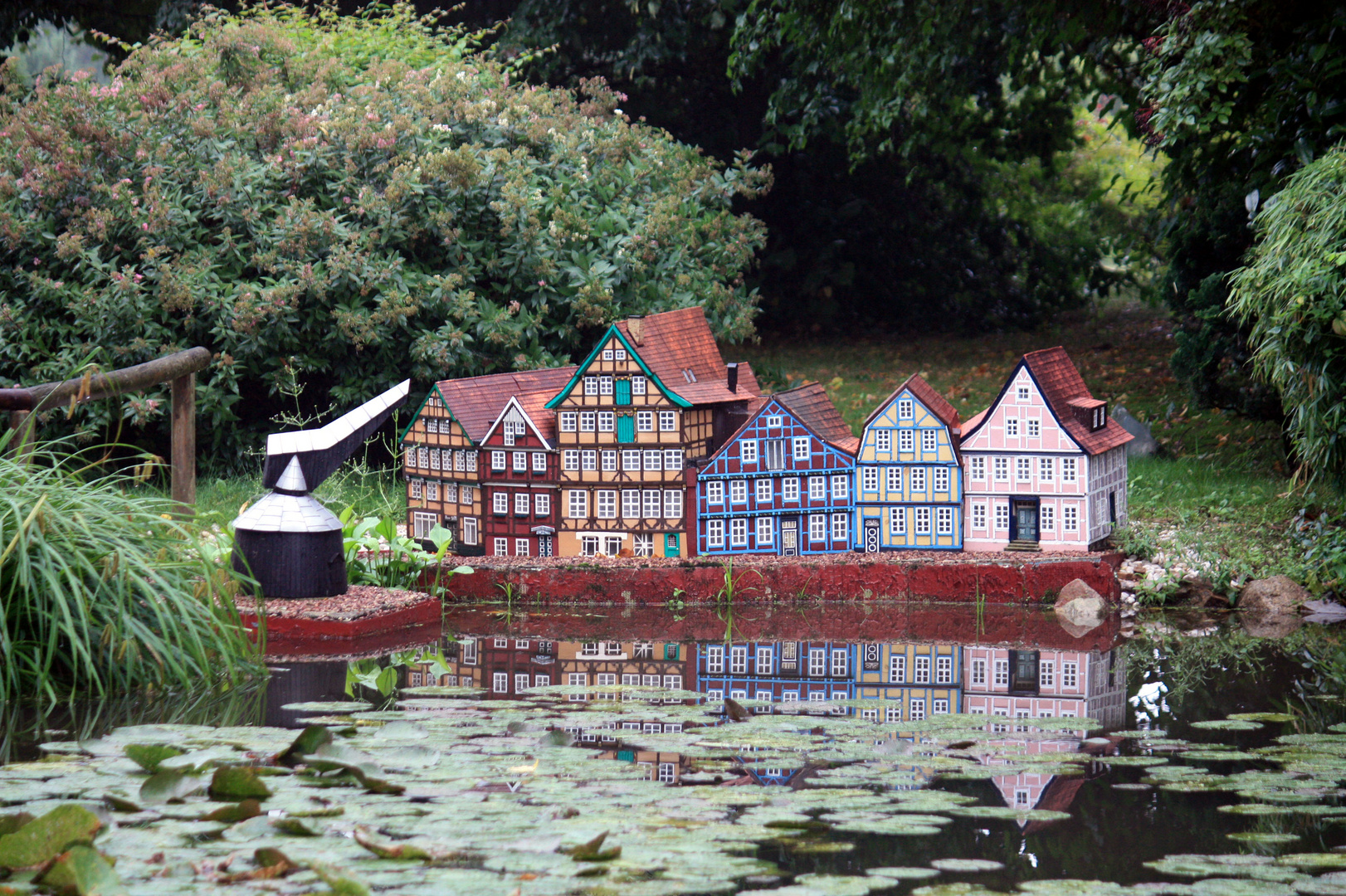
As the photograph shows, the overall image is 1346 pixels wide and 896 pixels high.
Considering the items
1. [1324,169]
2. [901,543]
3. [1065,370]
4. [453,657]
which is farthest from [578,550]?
[1324,169]

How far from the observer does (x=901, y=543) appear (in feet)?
24.5

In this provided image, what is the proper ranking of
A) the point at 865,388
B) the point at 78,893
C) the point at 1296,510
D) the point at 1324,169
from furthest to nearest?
the point at 865,388
the point at 1296,510
the point at 1324,169
the point at 78,893

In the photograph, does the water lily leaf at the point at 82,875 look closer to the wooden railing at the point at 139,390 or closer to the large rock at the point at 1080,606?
the wooden railing at the point at 139,390

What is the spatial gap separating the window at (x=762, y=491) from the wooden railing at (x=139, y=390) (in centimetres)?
303

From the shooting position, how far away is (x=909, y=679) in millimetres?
5883

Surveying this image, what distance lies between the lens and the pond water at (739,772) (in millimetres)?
3506

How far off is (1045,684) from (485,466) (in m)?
3.33

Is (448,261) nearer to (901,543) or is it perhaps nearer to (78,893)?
(901,543)

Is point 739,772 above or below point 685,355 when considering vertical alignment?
below

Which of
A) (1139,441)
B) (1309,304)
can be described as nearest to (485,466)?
(1309,304)

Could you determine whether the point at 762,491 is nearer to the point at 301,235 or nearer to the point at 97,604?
the point at 97,604

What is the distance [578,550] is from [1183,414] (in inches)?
266

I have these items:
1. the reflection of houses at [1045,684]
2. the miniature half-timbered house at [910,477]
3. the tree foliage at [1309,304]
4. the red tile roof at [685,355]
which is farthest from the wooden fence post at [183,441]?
the tree foliage at [1309,304]

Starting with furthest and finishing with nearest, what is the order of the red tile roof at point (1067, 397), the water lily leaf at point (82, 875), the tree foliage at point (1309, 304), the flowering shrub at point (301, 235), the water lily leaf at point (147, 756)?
the flowering shrub at point (301, 235)
the red tile roof at point (1067, 397)
the tree foliage at point (1309, 304)
the water lily leaf at point (147, 756)
the water lily leaf at point (82, 875)
